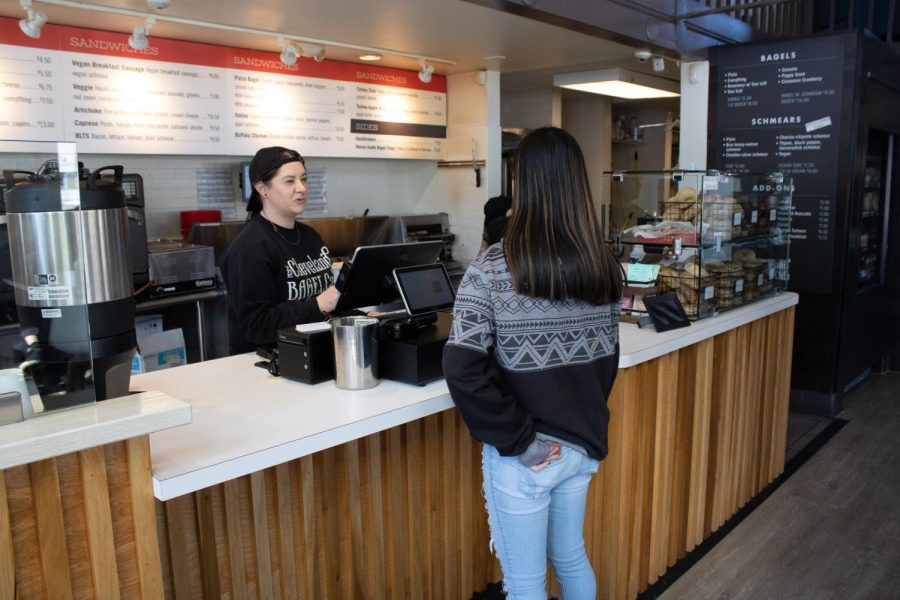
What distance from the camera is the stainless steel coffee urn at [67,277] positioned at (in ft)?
4.34

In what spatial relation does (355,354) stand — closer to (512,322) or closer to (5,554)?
(512,322)

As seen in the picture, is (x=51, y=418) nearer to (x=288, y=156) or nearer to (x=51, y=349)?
(x=51, y=349)

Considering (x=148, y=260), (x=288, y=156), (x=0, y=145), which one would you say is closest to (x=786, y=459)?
(x=288, y=156)

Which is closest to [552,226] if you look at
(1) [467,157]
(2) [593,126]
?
(1) [467,157]

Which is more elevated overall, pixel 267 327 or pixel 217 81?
pixel 217 81

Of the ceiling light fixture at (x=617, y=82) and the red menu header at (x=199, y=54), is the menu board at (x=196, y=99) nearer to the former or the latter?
the red menu header at (x=199, y=54)

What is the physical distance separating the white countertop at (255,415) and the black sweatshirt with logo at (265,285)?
12 cm

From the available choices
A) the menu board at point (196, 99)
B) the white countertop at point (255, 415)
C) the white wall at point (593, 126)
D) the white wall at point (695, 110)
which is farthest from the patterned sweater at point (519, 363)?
the white wall at point (593, 126)

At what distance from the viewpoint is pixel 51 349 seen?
135 cm

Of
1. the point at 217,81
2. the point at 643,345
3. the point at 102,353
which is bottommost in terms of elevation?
the point at 643,345

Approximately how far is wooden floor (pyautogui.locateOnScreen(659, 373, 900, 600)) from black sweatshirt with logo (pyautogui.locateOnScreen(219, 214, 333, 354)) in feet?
5.47

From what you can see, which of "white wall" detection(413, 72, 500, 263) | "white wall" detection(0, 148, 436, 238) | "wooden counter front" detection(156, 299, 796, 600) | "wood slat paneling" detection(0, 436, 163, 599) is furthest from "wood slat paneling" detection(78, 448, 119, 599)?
"white wall" detection(413, 72, 500, 263)

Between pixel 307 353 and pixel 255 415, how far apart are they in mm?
273

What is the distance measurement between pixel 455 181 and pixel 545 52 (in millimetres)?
1399
